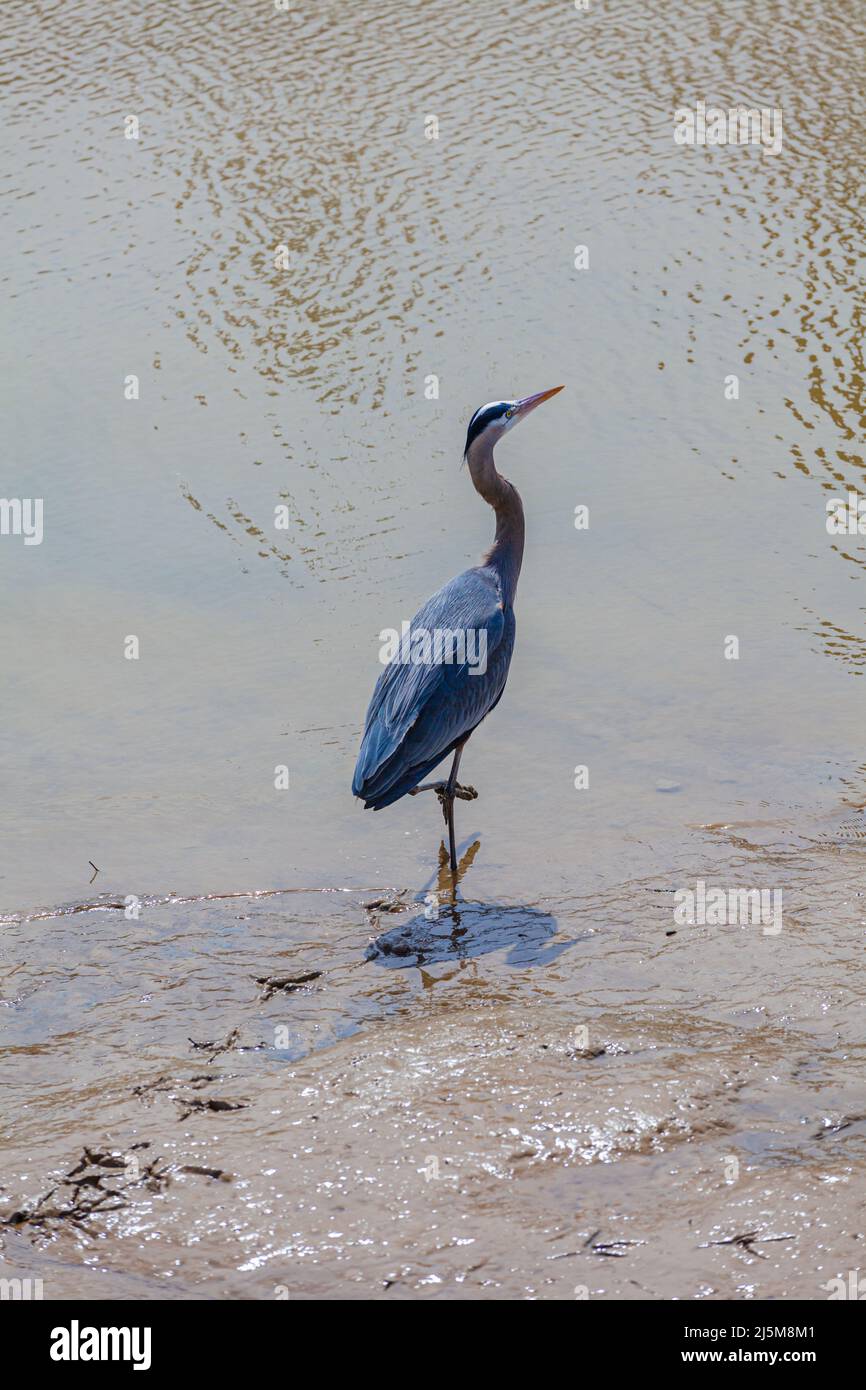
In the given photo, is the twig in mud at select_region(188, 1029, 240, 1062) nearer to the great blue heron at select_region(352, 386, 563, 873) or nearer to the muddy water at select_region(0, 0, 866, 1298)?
the muddy water at select_region(0, 0, 866, 1298)

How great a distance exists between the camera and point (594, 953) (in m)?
6.17

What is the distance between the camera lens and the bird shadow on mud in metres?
6.27

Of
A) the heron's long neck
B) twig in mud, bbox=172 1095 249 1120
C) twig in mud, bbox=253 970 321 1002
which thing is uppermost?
the heron's long neck

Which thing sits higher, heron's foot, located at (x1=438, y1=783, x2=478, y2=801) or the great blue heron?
the great blue heron

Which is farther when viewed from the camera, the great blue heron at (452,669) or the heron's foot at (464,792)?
the heron's foot at (464,792)

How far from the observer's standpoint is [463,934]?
6.51 meters

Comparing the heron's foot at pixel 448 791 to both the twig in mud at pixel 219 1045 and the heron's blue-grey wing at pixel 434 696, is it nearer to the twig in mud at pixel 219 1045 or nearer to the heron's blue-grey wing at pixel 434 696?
the heron's blue-grey wing at pixel 434 696

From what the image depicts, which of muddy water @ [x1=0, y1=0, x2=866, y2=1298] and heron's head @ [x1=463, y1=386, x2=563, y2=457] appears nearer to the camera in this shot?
muddy water @ [x1=0, y1=0, x2=866, y2=1298]

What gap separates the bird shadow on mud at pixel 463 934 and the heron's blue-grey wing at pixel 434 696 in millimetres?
558

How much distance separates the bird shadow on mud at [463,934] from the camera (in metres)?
6.27

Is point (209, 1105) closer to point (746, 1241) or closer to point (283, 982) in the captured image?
point (283, 982)

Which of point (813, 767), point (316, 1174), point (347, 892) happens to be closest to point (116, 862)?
point (347, 892)

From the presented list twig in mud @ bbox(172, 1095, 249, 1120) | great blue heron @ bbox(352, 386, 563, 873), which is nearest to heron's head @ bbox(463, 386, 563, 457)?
great blue heron @ bbox(352, 386, 563, 873)

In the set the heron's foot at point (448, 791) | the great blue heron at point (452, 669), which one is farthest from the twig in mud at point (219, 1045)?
the heron's foot at point (448, 791)
